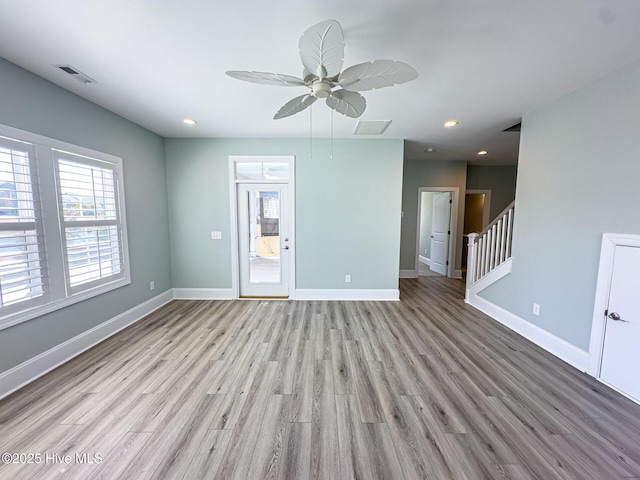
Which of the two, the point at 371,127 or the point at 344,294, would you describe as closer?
the point at 371,127

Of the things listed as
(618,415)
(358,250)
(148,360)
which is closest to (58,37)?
(148,360)

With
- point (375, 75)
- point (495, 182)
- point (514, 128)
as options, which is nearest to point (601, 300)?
point (514, 128)

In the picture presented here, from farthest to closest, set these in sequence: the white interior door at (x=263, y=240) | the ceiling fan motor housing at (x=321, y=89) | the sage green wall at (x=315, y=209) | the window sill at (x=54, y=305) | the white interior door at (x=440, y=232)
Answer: the white interior door at (x=440, y=232), the white interior door at (x=263, y=240), the sage green wall at (x=315, y=209), the window sill at (x=54, y=305), the ceiling fan motor housing at (x=321, y=89)

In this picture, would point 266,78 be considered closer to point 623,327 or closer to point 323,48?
point 323,48

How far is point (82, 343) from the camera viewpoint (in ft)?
8.23

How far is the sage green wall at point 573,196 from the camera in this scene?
6.45ft

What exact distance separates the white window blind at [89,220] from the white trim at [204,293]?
44.7 inches

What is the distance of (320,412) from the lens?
1726 mm

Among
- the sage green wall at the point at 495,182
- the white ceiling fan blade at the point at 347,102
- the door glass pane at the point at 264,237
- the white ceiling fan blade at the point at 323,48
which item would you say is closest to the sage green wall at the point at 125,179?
the door glass pane at the point at 264,237

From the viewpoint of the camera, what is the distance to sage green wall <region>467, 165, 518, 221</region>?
5.89m

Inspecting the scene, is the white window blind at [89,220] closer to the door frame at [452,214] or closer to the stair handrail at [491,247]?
the stair handrail at [491,247]

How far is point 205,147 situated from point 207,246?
1.63m

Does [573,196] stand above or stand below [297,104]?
below

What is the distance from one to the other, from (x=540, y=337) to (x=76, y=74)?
5.31m
